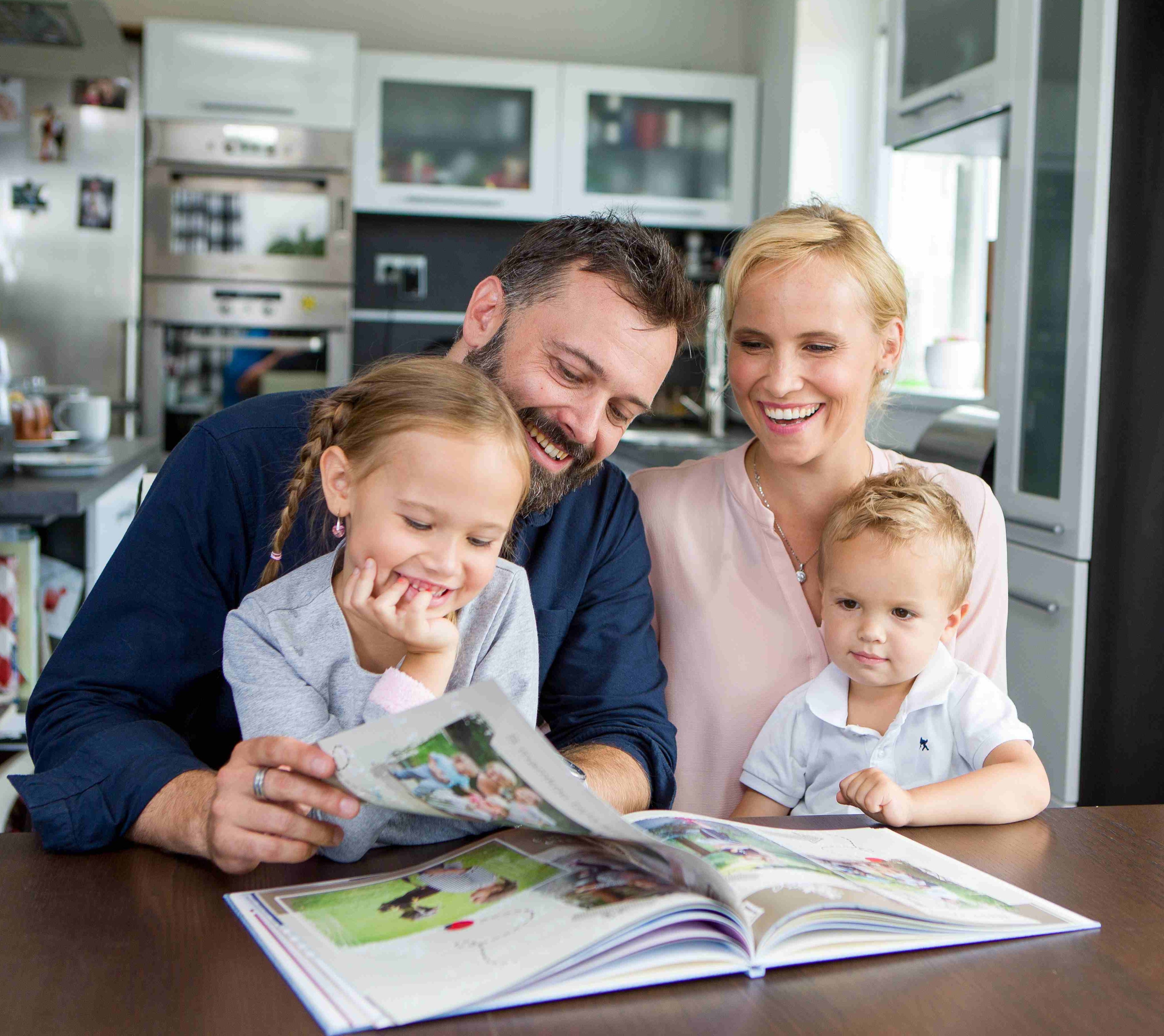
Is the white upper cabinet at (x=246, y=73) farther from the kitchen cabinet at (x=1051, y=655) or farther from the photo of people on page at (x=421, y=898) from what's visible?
the photo of people on page at (x=421, y=898)

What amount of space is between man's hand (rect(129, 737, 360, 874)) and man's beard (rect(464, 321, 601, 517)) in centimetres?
50

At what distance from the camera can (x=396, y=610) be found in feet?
3.10

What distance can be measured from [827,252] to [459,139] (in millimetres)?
3505

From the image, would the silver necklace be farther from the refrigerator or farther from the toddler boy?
the refrigerator

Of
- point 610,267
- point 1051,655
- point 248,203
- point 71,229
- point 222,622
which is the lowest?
point 1051,655

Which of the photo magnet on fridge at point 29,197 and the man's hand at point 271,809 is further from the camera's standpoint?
the photo magnet on fridge at point 29,197

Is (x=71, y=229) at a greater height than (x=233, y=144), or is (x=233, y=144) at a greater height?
(x=233, y=144)

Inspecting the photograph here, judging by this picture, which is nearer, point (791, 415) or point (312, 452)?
point (312, 452)

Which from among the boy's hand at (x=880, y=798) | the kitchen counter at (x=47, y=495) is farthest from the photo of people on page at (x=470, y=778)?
the kitchen counter at (x=47, y=495)

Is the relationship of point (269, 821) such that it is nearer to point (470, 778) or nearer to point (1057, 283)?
point (470, 778)

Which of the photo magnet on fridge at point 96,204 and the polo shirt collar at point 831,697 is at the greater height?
the photo magnet on fridge at point 96,204

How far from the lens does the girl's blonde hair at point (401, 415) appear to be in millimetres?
983

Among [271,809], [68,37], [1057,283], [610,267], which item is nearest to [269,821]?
[271,809]

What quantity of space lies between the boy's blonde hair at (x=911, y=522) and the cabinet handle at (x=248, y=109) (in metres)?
3.65
